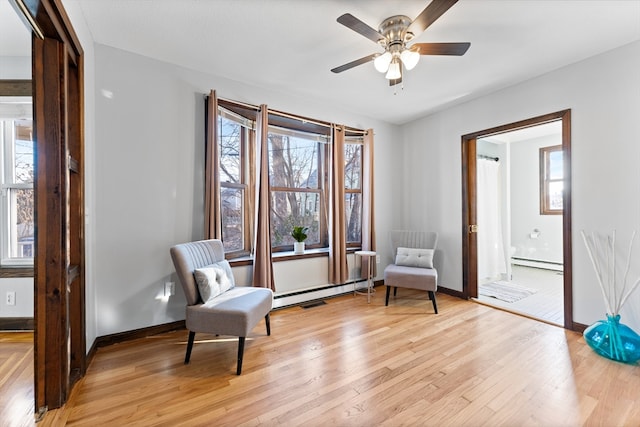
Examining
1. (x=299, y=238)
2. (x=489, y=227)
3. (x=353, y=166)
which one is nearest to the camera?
(x=299, y=238)

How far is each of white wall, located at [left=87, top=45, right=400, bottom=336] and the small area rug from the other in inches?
152

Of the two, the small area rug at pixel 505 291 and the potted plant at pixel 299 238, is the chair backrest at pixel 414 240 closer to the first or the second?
the small area rug at pixel 505 291

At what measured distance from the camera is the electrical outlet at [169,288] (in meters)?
2.59

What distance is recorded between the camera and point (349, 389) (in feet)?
5.86

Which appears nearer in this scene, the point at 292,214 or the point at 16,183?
the point at 16,183

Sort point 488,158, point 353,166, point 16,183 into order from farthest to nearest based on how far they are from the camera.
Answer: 1. point 488,158
2. point 353,166
3. point 16,183

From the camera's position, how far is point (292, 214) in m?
3.63

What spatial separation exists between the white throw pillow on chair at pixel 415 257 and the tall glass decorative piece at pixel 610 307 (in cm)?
146

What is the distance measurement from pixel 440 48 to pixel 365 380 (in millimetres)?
2397

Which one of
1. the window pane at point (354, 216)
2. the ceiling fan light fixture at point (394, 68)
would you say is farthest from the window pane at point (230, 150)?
the ceiling fan light fixture at point (394, 68)

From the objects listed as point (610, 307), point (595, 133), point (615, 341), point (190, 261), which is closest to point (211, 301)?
point (190, 261)

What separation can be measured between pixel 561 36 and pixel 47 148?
12.2ft

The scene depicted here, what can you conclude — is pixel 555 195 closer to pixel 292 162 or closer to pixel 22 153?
pixel 292 162

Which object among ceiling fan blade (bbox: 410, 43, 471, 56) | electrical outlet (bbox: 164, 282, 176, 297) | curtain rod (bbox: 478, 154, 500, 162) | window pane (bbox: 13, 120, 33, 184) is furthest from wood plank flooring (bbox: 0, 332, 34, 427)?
curtain rod (bbox: 478, 154, 500, 162)
